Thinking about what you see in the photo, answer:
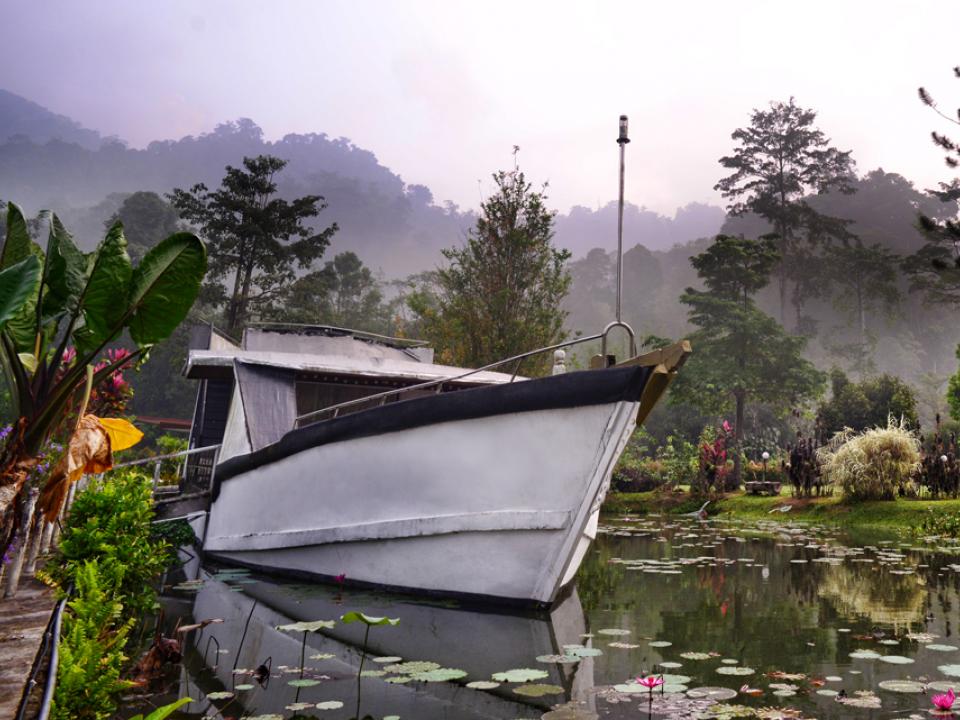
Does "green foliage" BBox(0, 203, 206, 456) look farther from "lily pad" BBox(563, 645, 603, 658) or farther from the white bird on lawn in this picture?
the white bird on lawn

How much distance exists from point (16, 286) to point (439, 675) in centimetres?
311

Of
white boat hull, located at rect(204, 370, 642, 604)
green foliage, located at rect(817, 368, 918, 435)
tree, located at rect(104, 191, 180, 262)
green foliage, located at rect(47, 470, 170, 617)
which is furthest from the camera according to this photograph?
tree, located at rect(104, 191, 180, 262)

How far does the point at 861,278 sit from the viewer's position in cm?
5491

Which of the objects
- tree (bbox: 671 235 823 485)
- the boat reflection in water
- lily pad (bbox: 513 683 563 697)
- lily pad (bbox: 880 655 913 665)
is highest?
tree (bbox: 671 235 823 485)

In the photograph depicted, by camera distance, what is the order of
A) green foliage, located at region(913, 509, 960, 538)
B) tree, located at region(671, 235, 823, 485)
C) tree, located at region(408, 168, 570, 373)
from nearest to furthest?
green foliage, located at region(913, 509, 960, 538)
tree, located at region(408, 168, 570, 373)
tree, located at region(671, 235, 823, 485)

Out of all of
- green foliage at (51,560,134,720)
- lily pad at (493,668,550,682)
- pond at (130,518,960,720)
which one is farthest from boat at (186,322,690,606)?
green foliage at (51,560,134,720)

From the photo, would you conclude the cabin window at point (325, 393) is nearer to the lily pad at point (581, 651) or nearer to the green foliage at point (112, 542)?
the green foliage at point (112, 542)

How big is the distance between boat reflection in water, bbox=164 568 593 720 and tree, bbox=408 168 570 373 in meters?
13.3

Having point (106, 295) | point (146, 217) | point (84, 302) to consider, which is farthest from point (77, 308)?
point (146, 217)

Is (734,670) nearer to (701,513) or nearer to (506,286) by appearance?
(701,513)

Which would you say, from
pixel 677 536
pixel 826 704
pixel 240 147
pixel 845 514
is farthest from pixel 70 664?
pixel 240 147

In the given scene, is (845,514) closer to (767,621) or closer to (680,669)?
(767,621)

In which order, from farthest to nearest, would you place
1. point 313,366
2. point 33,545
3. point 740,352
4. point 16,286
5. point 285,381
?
point 740,352 → point 313,366 → point 285,381 → point 33,545 → point 16,286

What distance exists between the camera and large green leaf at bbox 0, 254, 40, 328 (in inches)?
131
